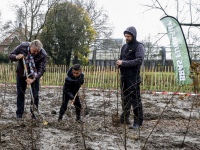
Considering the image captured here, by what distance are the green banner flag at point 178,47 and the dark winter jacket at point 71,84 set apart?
666 centimetres

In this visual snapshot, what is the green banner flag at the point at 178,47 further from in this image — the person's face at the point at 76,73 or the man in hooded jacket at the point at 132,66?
the person's face at the point at 76,73

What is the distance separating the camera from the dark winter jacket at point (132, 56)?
372 centimetres

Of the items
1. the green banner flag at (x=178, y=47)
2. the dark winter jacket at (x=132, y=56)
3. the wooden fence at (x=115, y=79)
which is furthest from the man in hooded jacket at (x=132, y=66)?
the green banner flag at (x=178, y=47)

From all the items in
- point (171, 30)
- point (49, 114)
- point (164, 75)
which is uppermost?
point (171, 30)

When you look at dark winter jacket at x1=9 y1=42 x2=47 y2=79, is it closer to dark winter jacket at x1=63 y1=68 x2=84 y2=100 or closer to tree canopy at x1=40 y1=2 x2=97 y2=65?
dark winter jacket at x1=63 y1=68 x2=84 y2=100

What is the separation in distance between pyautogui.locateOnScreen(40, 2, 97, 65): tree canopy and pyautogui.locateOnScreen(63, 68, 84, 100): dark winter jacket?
63.1 ft

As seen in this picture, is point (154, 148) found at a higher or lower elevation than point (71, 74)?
lower

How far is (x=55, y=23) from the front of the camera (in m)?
22.6

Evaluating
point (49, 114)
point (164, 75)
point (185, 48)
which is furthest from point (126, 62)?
point (164, 75)

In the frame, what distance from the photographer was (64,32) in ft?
77.5

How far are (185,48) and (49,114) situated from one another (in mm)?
6916

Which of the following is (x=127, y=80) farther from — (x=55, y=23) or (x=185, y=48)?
(x=55, y=23)

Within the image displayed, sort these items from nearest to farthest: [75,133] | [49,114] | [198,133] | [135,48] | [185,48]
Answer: [75,133] < [198,133] < [135,48] < [49,114] < [185,48]

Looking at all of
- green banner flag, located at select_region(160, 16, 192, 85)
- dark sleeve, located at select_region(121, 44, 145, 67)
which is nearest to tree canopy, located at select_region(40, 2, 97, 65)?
green banner flag, located at select_region(160, 16, 192, 85)
